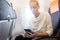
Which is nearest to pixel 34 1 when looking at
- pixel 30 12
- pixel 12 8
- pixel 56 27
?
pixel 30 12

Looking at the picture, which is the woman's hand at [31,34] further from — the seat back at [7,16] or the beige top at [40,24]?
the seat back at [7,16]

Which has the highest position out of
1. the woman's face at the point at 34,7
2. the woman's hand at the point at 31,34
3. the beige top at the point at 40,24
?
the woman's face at the point at 34,7

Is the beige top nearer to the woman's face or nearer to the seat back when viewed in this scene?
the woman's face

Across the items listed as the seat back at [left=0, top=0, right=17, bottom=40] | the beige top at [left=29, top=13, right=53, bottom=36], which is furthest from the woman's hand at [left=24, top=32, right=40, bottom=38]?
the seat back at [left=0, top=0, right=17, bottom=40]

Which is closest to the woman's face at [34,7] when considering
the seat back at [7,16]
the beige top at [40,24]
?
the beige top at [40,24]

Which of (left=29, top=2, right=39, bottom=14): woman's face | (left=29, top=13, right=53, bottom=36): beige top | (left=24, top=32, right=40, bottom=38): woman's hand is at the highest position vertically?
(left=29, top=2, right=39, bottom=14): woman's face

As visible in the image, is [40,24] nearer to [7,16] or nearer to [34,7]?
[34,7]

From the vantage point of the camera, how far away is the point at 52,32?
1330mm

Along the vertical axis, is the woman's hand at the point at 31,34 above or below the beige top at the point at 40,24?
below

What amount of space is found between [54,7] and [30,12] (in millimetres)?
229

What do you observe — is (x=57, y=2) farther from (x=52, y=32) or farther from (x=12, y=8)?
(x=12, y=8)

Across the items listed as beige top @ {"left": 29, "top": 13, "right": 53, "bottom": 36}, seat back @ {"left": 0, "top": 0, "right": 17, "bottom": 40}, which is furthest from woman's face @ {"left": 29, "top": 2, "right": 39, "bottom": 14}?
seat back @ {"left": 0, "top": 0, "right": 17, "bottom": 40}

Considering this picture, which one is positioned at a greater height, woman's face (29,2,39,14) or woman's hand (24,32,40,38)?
woman's face (29,2,39,14)

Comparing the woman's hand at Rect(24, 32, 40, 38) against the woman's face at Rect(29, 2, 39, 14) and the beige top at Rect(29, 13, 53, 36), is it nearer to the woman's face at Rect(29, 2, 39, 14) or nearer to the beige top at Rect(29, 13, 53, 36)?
the beige top at Rect(29, 13, 53, 36)
